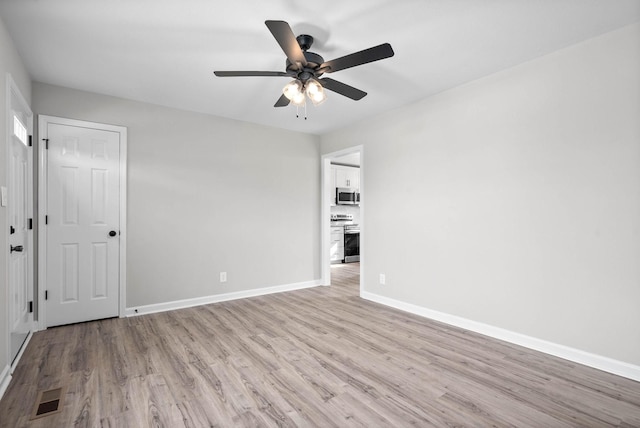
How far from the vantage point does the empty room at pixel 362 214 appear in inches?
80.0

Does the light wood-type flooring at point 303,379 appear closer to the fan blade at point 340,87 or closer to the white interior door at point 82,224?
the white interior door at point 82,224

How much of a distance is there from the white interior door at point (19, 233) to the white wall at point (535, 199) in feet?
12.0

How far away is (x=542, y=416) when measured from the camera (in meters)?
1.79

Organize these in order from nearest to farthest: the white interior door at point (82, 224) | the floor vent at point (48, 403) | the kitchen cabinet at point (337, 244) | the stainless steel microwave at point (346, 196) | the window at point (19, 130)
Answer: the floor vent at point (48, 403)
the window at point (19, 130)
the white interior door at point (82, 224)
the kitchen cabinet at point (337, 244)
the stainless steel microwave at point (346, 196)

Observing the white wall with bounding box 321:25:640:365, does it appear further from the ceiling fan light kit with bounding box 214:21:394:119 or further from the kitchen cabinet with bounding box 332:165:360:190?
the kitchen cabinet with bounding box 332:165:360:190

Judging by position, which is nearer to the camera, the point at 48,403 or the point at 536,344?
the point at 48,403

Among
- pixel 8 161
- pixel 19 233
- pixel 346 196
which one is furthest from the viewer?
pixel 346 196

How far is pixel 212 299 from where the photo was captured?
4.16 metres

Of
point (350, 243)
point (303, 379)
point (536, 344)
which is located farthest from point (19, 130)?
point (350, 243)

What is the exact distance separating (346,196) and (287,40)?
5.93 meters

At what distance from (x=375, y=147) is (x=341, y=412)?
3.19m

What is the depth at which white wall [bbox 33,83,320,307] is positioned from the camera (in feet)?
12.0

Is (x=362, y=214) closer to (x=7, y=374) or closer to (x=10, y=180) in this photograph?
(x=10, y=180)

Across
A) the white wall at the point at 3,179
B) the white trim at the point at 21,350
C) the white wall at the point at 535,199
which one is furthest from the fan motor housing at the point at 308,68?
the white trim at the point at 21,350
